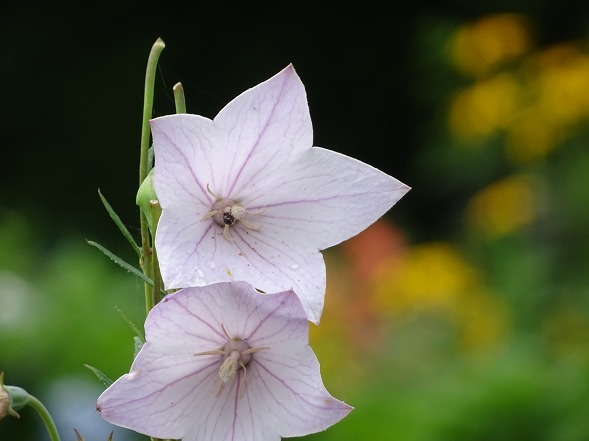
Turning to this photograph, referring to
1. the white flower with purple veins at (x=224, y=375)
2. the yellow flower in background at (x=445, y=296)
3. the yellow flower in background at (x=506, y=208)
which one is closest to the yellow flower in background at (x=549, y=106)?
the yellow flower in background at (x=506, y=208)

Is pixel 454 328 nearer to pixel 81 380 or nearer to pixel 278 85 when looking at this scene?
pixel 81 380

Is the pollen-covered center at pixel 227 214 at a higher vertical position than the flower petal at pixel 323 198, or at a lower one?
lower

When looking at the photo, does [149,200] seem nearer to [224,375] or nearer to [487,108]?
[224,375]

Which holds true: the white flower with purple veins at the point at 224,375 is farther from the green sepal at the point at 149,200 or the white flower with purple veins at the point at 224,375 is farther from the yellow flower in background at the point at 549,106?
the yellow flower in background at the point at 549,106

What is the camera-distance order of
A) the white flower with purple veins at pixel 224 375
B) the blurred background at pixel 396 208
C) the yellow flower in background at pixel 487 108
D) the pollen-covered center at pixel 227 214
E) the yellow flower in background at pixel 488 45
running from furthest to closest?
the yellow flower in background at pixel 488 45
the yellow flower in background at pixel 487 108
the blurred background at pixel 396 208
the pollen-covered center at pixel 227 214
the white flower with purple veins at pixel 224 375

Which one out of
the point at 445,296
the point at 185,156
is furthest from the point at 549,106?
the point at 185,156

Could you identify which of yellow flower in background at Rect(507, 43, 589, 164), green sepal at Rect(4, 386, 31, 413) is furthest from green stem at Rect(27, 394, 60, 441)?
yellow flower in background at Rect(507, 43, 589, 164)

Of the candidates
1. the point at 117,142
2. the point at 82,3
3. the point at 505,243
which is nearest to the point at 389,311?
the point at 505,243
